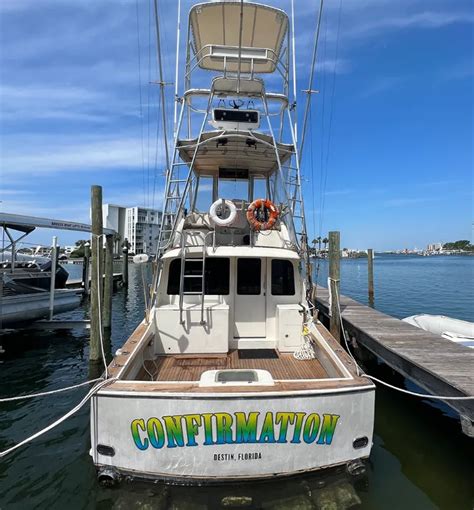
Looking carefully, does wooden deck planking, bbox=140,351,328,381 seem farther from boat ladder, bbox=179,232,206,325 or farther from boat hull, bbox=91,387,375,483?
boat hull, bbox=91,387,375,483

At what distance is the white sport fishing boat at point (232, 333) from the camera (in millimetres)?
3391

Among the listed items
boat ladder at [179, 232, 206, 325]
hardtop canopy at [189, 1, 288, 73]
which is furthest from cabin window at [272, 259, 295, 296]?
hardtop canopy at [189, 1, 288, 73]

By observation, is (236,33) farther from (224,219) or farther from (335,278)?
(335,278)

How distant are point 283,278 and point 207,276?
54.3 inches

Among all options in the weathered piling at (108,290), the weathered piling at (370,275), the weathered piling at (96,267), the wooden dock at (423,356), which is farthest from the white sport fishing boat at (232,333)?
the weathered piling at (370,275)

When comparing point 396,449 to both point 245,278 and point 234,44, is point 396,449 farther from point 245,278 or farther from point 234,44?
point 234,44

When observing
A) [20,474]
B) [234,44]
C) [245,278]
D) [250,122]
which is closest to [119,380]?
[20,474]

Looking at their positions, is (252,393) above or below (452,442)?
above

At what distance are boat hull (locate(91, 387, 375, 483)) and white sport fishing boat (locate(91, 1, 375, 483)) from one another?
0.01 metres

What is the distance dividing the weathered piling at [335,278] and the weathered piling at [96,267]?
5.54 m

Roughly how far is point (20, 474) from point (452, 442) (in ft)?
19.1

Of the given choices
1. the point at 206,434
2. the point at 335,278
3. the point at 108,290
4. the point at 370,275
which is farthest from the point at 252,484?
the point at 370,275

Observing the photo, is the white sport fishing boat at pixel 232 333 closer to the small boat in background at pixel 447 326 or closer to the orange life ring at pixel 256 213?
the orange life ring at pixel 256 213

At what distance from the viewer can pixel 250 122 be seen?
6438 mm
